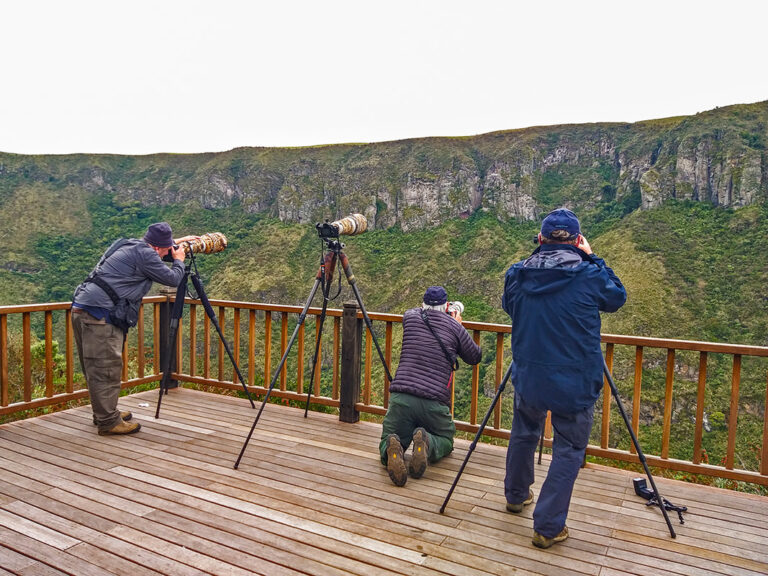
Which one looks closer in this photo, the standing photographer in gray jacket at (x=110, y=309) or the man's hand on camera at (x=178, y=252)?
the standing photographer in gray jacket at (x=110, y=309)

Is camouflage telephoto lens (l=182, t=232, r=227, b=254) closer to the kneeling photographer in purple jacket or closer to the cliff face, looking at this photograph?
the kneeling photographer in purple jacket

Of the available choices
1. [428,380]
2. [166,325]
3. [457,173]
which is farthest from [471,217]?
[428,380]

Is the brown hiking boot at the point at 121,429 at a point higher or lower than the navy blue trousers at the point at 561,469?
lower

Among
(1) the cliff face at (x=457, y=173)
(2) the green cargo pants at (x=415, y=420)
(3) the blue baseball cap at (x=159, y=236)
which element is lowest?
(2) the green cargo pants at (x=415, y=420)

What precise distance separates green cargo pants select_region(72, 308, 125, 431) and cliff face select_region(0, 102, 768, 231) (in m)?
46.5

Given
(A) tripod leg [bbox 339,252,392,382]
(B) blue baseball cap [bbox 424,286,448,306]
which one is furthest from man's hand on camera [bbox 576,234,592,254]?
(A) tripod leg [bbox 339,252,392,382]

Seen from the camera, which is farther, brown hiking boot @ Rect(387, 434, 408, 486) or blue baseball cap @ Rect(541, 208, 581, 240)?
brown hiking boot @ Rect(387, 434, 408, 486)

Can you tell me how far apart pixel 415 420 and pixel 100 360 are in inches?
85.3

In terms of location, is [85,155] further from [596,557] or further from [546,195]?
[596,557]

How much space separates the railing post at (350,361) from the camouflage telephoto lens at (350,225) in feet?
1.87

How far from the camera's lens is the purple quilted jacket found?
3.17 metres

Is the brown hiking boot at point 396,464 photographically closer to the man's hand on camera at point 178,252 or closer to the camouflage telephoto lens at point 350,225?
the camouflage telephoto lens at point 350,225

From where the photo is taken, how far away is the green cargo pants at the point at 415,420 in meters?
3.15

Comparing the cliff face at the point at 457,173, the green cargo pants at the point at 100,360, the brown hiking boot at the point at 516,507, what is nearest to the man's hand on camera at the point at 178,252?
the green cargo pants at the point at 100,360
